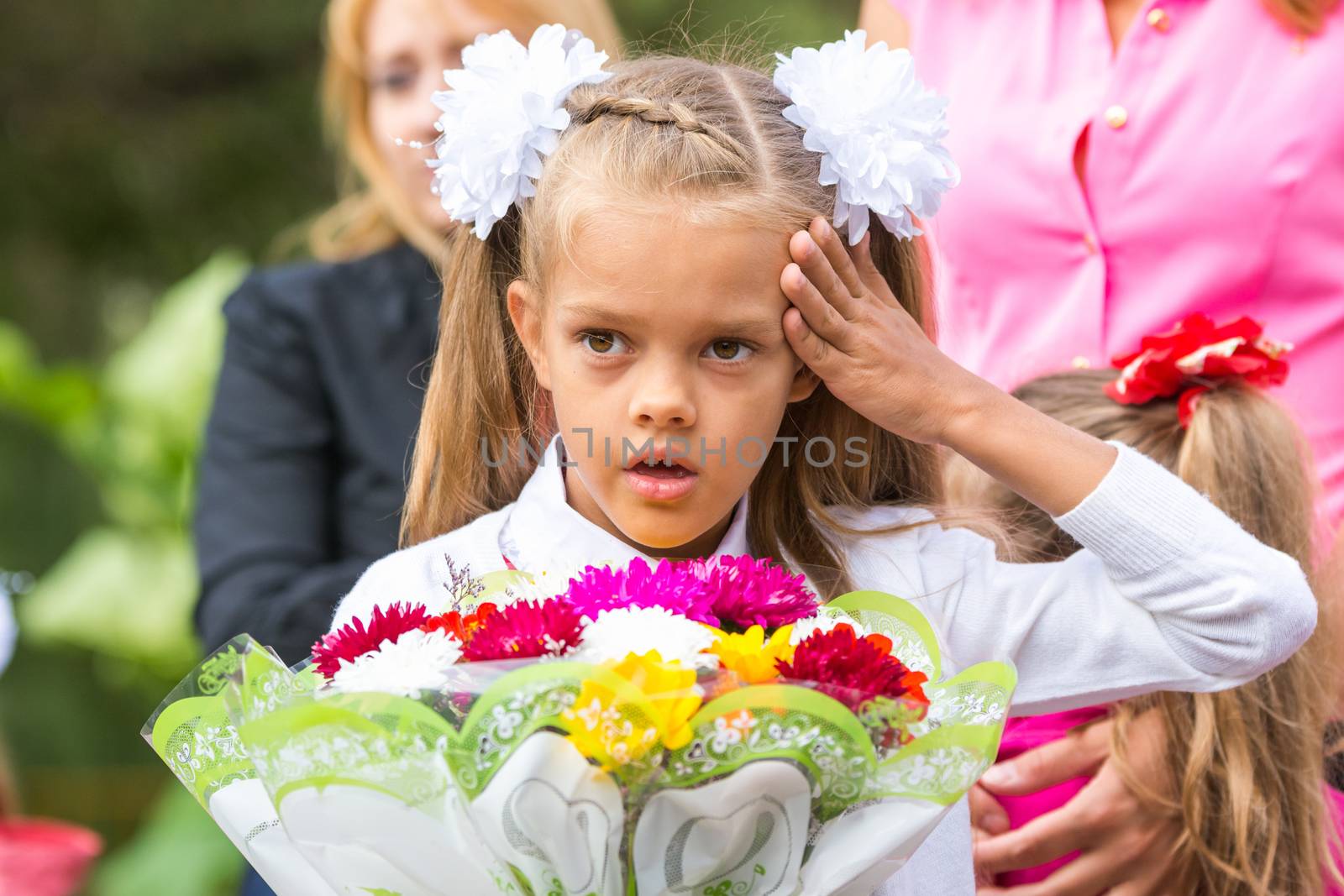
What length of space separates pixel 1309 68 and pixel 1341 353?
1.39ft

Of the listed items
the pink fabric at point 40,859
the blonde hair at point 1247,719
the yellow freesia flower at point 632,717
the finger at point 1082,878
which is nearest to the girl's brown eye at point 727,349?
the yellow freesia flower at point 632,717

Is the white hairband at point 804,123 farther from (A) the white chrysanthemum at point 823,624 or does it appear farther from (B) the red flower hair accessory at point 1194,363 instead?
(B) the red flower hair accessory at point 1194,363

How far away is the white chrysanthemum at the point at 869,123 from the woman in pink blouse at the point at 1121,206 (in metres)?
0.70

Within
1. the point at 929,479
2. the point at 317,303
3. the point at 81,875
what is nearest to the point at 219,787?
the point at 929,479

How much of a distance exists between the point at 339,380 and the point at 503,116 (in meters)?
1.26

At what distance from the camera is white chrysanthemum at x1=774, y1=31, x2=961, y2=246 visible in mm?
1696

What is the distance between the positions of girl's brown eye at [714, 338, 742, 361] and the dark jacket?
122 centimetres

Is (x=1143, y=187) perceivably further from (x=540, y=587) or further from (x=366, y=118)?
(x=366, y=118)

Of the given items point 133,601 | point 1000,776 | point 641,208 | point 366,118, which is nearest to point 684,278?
point 641,208

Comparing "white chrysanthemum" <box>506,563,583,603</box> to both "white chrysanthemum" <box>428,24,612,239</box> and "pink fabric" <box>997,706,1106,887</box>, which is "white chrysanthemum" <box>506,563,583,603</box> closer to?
"white chrysanthemum" <box>428,24,612,239</box>

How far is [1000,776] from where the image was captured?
2.21 meters

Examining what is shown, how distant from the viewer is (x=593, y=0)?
127 inches

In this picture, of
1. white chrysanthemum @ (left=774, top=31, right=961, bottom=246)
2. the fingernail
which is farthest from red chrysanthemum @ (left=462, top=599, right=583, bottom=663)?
the fingernail

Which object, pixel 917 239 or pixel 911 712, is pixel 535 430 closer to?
pixel 917 239
